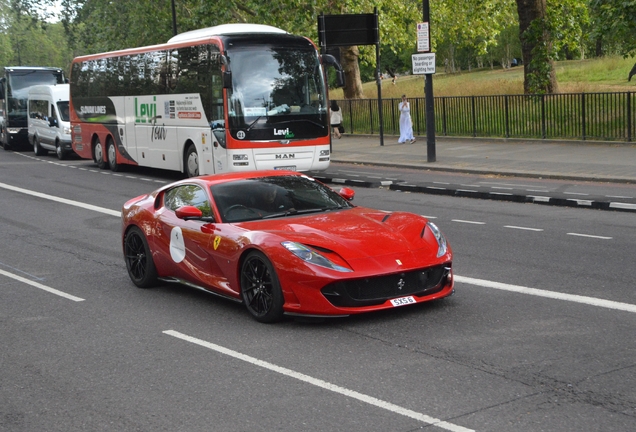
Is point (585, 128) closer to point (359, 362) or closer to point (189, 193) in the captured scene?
point (189, 193)

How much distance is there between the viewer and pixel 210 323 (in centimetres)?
849

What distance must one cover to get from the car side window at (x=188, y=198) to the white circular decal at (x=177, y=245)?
316mm

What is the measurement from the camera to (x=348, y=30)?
99.5 ft

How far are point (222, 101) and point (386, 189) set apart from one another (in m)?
4.24

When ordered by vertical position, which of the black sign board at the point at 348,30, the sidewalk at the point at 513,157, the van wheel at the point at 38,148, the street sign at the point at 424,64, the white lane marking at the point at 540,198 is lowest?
the white lane marking at the point at 540,198

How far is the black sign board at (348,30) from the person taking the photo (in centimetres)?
2997

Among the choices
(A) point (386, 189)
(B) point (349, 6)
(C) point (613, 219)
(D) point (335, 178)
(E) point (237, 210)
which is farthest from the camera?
(B) point (349, 6)

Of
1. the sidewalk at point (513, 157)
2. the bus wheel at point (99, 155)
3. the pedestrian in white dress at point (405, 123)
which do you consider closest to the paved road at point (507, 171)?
the sidewalk at point (513, 157)

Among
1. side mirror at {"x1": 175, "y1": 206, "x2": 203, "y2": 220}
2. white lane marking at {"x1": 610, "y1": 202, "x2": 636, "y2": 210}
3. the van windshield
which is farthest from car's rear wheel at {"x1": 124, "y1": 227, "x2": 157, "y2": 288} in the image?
the van windshield

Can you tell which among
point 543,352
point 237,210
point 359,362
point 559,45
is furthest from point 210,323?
point 559,45

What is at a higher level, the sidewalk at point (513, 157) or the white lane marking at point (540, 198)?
the sidewalk at point (513, 157)

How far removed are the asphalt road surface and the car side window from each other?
97 cm

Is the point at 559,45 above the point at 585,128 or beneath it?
above

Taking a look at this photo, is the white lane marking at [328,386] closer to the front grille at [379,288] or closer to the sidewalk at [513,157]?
the front grille at [379,288]
